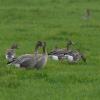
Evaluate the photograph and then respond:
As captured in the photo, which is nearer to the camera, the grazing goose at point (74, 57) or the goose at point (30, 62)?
the goose at point (30, 62)

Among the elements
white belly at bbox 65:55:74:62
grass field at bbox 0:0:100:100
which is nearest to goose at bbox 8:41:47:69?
grass field at bbox 0:0:100:100

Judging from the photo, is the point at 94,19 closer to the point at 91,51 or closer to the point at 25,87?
the point at 91,51

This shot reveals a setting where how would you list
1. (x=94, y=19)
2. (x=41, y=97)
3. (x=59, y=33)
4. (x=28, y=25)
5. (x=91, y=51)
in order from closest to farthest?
(x=41, y=97)
(x=91, y=51)
(x=59, y=33)
(x=28, y=25)
(x=94, y=19)

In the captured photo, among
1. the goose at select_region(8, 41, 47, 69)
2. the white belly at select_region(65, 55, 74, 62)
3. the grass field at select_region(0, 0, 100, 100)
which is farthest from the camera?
the white belly at select_region(65, 55, 74, 62)

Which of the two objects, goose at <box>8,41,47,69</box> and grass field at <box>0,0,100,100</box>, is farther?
goose at <box>8,41,47,69</box>

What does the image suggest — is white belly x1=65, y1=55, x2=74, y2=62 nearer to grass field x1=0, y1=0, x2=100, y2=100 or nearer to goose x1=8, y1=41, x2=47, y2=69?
grass field x1=0, y1=0, x2=100, y2=100

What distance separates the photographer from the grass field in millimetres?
11859

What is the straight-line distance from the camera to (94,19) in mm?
32312

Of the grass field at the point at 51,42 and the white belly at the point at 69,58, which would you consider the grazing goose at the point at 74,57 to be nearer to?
the white belly at the point at 69,58

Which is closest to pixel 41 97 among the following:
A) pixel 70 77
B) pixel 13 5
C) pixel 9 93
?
pixel 9 93

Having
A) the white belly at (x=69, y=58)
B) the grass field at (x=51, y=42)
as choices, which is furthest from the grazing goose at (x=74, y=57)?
the grass field at (x=51, y=42)

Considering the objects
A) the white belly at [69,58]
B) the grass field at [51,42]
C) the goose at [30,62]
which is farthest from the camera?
the white belly at [69,58]

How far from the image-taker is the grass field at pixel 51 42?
467 inches

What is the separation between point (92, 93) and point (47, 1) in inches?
1091
